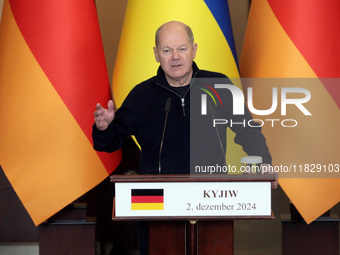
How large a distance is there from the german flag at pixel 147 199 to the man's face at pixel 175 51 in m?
0.57

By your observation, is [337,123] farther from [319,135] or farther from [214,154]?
[214,154]

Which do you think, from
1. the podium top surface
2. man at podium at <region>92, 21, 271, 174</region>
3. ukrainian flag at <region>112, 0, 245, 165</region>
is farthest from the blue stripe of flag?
the podium top surface

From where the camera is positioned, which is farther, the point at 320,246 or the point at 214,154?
the point at 320,246

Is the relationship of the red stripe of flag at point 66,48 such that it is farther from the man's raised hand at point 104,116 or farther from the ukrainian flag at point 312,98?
the ukrainian flag at point 312,98

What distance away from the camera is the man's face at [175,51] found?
1770mm

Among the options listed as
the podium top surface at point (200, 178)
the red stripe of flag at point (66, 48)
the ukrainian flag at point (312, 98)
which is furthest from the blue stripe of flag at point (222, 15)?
the podium top surface at point (200, 178)

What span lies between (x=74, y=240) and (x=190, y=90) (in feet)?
3.34

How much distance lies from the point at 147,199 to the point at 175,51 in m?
Result: 0.62

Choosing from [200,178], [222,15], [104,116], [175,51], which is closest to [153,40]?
[222,15]

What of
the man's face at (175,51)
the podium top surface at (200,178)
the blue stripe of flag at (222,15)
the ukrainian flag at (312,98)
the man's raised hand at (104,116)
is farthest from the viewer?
the blue stripe of flag at (222,15)

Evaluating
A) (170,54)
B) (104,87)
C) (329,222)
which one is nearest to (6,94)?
(104,87)

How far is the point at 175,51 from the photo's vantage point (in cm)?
178

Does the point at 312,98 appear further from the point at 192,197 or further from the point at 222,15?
the point at 192,197

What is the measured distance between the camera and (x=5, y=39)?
86.3 inches
